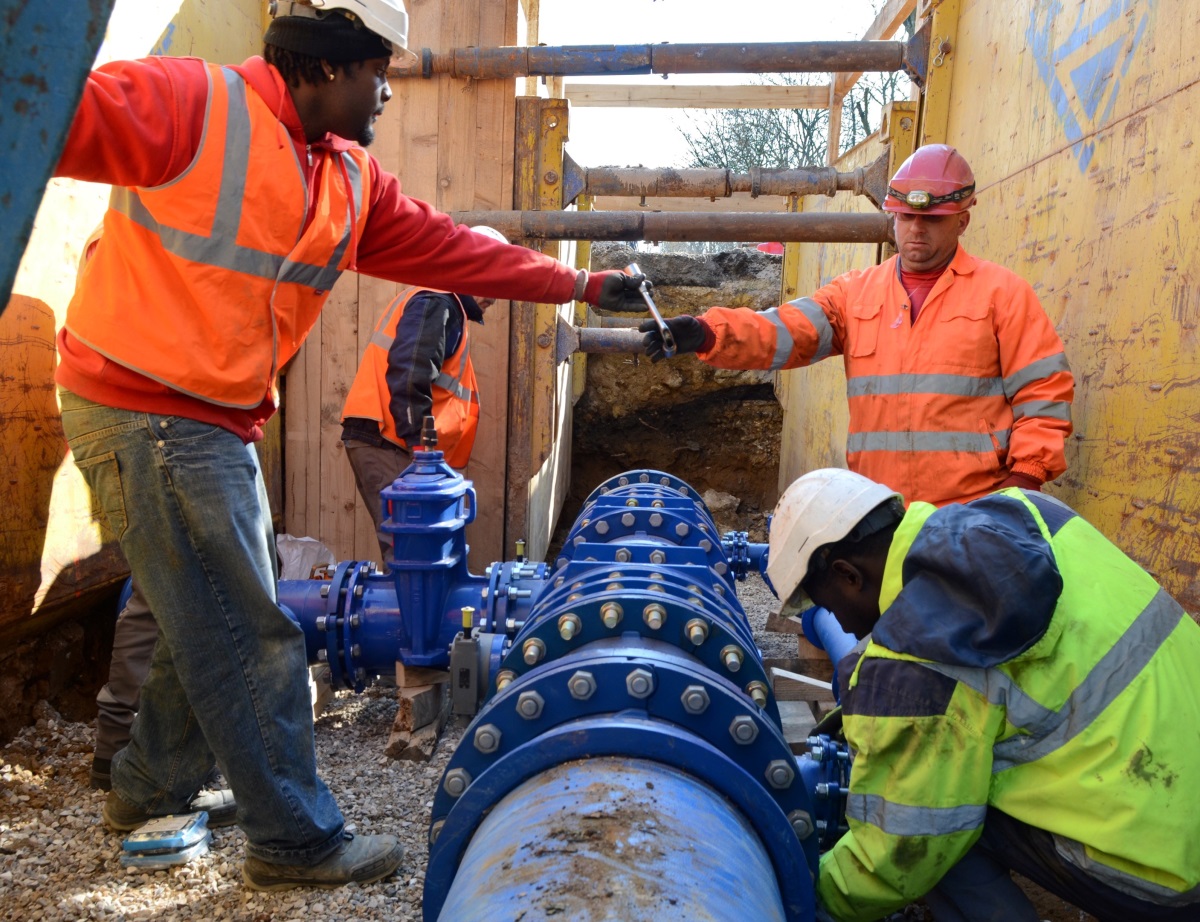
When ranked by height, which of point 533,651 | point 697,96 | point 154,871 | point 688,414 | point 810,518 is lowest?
point 154,871

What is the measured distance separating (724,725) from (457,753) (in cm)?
42

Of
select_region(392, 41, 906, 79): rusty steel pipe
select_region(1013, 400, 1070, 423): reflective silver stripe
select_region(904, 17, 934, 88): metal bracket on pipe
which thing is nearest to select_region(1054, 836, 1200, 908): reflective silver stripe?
select_region(1013, 400, 1070, 423): reflective silver stripe

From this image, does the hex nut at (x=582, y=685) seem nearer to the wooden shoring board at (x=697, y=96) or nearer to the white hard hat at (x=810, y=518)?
the white hard hat at (x=810, y=518)

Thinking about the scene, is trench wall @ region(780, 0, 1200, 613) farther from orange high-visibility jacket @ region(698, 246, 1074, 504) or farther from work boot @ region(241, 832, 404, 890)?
work boot @ region(241, 832, 404, 890)

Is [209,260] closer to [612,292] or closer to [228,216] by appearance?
[228,216]

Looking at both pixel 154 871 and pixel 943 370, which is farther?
pixel 943 370

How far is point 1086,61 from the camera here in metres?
2.84

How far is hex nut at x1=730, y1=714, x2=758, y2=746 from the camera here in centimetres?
143

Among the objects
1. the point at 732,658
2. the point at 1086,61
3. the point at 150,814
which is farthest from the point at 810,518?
the point at 1086,61

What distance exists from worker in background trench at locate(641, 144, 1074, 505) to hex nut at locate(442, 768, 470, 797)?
186 cm

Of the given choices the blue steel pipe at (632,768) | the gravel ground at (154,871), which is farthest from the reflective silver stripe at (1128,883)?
the gravel ground at (154,871)

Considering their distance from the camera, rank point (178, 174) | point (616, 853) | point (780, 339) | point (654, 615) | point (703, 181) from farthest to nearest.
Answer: point (703, 181) → point (780, 339) → point (178, 174) → point (654, 615) → point (616, 853)

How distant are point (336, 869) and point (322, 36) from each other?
1878 millimetres

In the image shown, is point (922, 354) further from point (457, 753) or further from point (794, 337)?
point (457, 753)
